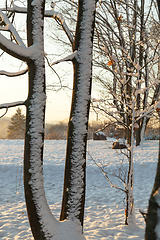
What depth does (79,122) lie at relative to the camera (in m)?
2.91

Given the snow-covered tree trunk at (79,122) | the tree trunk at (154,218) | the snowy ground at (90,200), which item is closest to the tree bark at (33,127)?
the snow-covered tree trunk at (79,122)

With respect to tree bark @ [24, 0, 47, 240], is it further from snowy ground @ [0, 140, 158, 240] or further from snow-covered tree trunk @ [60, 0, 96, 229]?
snowy ground @ [0, 140, 158, 240]

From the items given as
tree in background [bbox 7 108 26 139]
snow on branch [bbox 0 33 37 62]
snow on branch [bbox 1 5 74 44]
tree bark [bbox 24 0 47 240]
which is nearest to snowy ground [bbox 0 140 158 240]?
tree bark [bbox 24 0 47 240]

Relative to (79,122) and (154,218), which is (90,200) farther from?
(154,218)

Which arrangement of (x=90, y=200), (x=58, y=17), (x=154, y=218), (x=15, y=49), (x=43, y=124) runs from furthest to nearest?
(x=90, y=200)
(x=58, y=17)
(x=43, y=124)
(x=15, y=49)
(x=154, y=218)

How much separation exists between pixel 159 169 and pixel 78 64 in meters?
1.98

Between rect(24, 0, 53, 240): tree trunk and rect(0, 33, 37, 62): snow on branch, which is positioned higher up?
rect(0, 33, 37, 62): snow on branch

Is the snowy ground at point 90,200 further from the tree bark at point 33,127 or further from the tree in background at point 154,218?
the tree in background at point 154,218

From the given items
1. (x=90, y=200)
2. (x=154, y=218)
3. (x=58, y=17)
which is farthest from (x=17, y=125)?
(x=154, y=218)

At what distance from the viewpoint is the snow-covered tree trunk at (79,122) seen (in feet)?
9.29

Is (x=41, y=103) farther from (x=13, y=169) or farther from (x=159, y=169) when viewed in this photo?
(x=13, y=169)

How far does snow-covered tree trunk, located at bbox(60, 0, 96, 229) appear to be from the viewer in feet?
9.29

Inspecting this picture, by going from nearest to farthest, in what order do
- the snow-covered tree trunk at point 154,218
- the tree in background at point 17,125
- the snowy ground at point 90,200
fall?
the snow-covered tree trunk at point 154,218 → the snowy ground at point 90,200 → the tree in background at point 17,125

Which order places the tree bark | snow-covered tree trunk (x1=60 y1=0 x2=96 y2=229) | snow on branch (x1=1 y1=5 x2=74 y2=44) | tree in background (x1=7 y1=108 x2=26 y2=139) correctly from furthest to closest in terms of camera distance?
tree in background (x1=7 y1=108 x2=26 y2=139), snow on branch (x1=1 y1=5 x2=74 y2=44), snow-covered tree trunk (x1=60 y1=0 x2=96 y2=229), the tree bark
